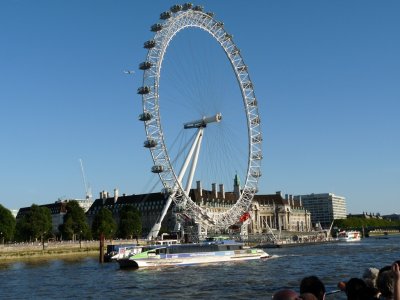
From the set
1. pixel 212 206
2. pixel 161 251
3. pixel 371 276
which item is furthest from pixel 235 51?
pixel 212 206

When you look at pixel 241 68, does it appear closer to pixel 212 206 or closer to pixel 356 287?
pixel 356 287

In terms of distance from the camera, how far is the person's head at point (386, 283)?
6.94 metres

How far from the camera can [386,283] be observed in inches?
277

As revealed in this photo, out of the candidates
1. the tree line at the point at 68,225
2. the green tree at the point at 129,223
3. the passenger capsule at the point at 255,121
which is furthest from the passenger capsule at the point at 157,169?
the green tree at the point at 129,223

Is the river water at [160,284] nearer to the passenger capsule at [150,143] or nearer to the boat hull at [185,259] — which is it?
the boat hull at [185,259]

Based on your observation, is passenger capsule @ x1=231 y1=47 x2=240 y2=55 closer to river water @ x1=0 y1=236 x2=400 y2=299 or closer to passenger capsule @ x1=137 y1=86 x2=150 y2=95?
passenger capsule @ x1=137 y1=86 x2=150 y2=95

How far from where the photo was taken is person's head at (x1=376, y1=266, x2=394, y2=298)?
6.94 metres

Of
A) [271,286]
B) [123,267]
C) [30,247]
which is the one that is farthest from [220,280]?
[30,247]

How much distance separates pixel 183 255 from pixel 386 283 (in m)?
53.7

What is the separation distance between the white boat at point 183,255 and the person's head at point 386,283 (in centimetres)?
5158

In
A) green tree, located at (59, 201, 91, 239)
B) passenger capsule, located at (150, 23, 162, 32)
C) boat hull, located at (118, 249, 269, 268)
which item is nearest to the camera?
boat hull, located at (118, 249, 269, 268)

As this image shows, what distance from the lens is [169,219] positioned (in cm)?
14438

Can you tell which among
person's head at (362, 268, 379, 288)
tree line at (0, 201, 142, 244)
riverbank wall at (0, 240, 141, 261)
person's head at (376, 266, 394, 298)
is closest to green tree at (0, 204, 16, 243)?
tree line at (0, 201, 142, 244)

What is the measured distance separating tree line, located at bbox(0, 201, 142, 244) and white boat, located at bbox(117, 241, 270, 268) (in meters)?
28.2
